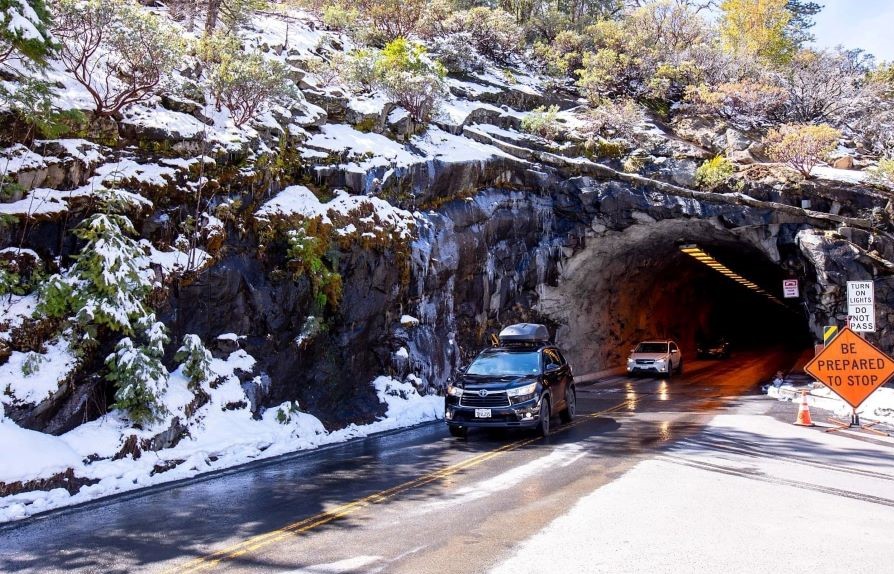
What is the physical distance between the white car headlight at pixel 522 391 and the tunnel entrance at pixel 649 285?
48.9 feet

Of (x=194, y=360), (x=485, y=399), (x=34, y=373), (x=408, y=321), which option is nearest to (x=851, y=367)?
(x=485, y=399)

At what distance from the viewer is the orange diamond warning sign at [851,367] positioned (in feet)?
42.2

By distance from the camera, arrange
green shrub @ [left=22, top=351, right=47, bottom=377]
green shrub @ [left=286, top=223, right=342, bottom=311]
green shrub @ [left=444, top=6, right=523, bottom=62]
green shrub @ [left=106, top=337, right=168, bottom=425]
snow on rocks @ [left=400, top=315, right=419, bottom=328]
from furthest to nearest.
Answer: green shrub @ [left=444, top=6, right=523, bottom=62]
snow on rocks @ [left=400, top=315, right=419, bottom=328]
green shrub @ [left=286, top=223, right=342, bottom=311]
green shrub @ [left=106, top=337, right=168, bottom=425]
green shrub @ [left=22, top=351, right=47, bottom=377]

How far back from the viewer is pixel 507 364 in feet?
43.9

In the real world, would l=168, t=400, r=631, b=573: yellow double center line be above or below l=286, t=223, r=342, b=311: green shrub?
below

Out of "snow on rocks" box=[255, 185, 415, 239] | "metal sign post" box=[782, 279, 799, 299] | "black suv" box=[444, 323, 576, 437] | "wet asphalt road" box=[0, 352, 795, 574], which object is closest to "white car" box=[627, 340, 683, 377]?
"metal sign post" box=[782, 279, 799, 299]

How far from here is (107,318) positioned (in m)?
10.4

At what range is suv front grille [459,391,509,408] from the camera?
477 inches

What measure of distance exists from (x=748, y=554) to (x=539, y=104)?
29263mm

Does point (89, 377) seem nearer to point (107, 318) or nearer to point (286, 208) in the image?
point (107, 318)

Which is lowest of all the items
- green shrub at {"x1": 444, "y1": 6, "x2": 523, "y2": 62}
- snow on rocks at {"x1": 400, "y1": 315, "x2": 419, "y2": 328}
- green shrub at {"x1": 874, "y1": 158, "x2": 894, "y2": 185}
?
snow on rocks at {"x1": 400, "y1": 315, "x2": 419, "y2": 328}

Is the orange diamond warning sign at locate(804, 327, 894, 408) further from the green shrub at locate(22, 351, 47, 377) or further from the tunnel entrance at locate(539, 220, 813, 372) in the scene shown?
the green shrub at locate(22, 351, 47, 377)

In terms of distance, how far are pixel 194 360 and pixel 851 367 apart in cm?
1343

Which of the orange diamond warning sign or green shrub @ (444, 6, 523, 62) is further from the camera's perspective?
green shrub @ (444, 6, 523, 62)
